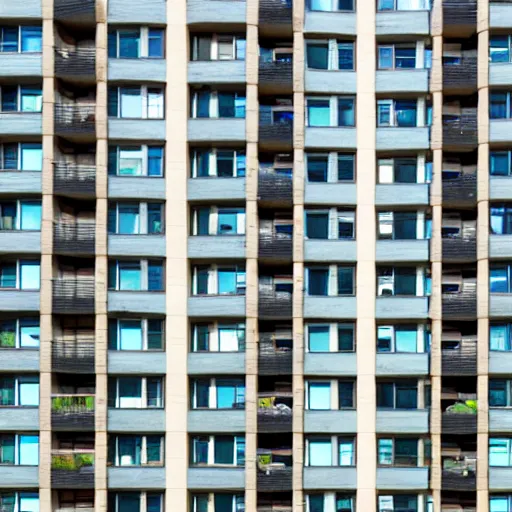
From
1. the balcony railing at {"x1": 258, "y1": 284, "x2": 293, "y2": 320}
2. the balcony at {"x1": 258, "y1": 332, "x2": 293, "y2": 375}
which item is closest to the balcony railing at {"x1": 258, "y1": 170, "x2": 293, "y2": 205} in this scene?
the balcony railing at {"x1": 258, "y1": 284, "x2": 293, "y2": 320}

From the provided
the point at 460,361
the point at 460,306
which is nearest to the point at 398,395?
the point at 460,361

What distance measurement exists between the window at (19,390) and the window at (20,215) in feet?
21.7

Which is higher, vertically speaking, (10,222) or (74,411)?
(10,222)

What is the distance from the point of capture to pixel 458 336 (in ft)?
129

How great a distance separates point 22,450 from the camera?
38.4m

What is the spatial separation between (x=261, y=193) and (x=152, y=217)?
495cm

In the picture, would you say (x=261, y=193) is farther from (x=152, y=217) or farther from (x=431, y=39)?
(x=431, y=39)

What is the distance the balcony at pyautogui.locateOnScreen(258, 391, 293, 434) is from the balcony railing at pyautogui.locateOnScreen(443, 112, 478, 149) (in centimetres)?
1318

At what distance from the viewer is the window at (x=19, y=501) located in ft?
126

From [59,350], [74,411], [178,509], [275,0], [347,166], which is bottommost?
[178,509]

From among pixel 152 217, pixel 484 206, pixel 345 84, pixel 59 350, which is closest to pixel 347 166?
pixel 345 84

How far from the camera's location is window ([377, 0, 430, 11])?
40156 mm

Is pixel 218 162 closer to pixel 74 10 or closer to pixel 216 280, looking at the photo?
pixel 216 280

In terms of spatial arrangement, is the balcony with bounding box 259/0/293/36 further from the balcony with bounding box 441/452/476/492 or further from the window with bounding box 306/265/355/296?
the balcony with bounding box 441/452/476/492
